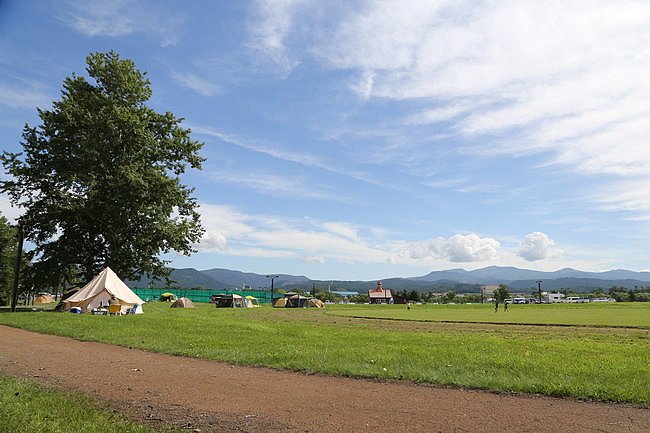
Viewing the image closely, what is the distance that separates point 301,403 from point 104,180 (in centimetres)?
3159

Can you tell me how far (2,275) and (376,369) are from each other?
64.3m

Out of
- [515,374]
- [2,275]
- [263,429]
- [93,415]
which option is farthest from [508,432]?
[2,275]

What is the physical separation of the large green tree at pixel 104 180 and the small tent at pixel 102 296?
4373mm

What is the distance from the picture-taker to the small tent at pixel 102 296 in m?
31.0

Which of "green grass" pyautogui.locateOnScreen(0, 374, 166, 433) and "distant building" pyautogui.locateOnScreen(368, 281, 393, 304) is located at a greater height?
"green grass" pyautogui.locateOnScreen(0, 374, 166, 433)

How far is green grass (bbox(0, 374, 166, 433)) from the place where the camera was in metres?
6.00

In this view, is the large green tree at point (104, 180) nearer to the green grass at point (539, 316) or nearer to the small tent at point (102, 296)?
the small tent at point (102, 296)

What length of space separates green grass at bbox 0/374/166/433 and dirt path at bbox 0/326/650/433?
439mm

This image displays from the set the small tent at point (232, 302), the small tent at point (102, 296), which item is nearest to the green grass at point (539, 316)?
the small tent at point (102, 296)

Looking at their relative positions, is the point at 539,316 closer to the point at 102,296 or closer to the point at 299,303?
the point at 102,296

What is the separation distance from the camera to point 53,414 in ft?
21.7

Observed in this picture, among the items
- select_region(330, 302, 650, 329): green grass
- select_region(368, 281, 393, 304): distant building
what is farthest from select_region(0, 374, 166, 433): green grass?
select_region(368, 281, 393, 304): distant building

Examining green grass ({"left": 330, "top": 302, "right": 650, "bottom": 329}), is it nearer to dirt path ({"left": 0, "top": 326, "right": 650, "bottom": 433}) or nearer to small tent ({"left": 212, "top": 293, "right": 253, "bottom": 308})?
small tent ({"left": 212, "top": 293, "right": 253, "bottom": 308})

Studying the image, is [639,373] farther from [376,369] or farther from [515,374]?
[376,369]
